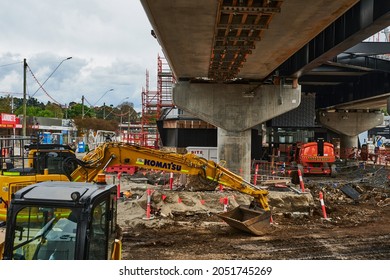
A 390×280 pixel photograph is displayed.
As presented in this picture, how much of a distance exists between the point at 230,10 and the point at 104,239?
6.80 meters

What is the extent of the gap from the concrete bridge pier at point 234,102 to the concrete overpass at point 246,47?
0.05 metres

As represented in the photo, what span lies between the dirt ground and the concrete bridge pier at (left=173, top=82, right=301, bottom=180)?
13.7ft

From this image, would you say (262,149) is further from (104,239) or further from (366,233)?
(104,239)

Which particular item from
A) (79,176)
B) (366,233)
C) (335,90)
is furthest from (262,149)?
(79,176)

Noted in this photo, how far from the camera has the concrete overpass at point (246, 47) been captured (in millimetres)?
10781

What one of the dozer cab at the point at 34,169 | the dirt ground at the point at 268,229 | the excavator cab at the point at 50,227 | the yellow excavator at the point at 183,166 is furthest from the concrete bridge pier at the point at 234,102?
the excavator cab at the point at 50,227

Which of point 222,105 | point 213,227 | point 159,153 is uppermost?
point 222,105

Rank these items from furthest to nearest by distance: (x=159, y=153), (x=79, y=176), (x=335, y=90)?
(x=335, y=90) → (x=159, y=153) → (x=79, y=176)

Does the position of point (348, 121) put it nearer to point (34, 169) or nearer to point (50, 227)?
point (34, 169)

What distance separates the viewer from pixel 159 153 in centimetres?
1235

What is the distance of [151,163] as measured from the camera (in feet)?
40.3

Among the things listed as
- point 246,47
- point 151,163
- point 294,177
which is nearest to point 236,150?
point 294,177

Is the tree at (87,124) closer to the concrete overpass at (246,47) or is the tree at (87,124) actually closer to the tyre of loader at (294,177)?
the tyre of loader at (294,177)

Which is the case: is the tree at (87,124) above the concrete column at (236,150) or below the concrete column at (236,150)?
above
